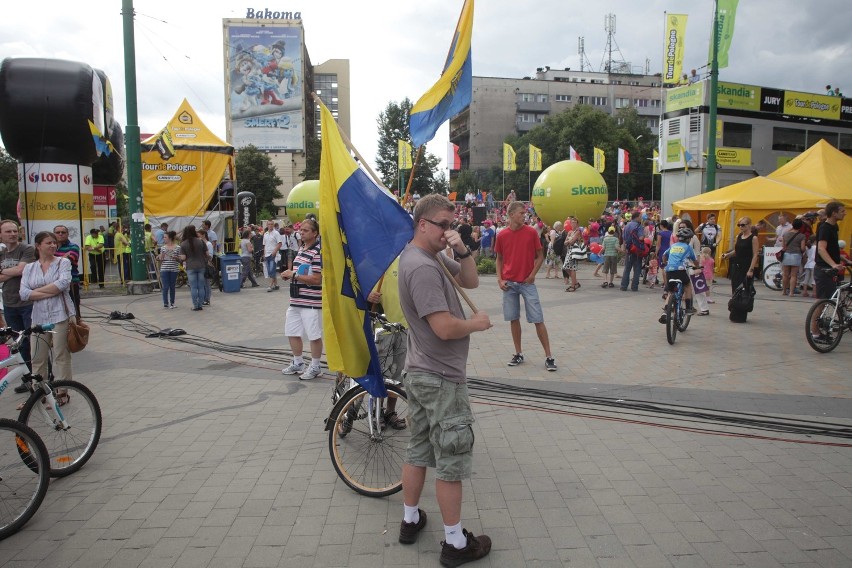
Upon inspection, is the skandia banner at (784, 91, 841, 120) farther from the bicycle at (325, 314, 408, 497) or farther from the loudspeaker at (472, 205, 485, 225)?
the bicycle at (325, 314, 408, 497)

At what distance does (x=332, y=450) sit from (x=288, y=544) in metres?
0.81

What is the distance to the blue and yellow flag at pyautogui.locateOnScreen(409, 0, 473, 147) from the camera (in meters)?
4.30

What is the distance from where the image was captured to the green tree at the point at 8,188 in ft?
149

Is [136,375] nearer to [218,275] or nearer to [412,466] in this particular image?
[412,466]

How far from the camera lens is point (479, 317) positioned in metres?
3.24

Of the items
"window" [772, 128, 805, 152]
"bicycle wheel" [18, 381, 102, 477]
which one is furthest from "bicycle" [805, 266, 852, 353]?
"window" [772, 128, 805, 152]

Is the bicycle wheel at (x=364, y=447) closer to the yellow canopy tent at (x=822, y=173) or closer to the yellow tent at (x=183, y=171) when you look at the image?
the yellow tent at (x=183, y=171)

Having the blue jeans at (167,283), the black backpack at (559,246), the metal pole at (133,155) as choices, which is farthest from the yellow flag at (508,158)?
Answer: the blue jeans at (167,283)

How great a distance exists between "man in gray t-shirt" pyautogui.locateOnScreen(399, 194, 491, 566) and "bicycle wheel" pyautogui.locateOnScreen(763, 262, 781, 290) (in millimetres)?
13708

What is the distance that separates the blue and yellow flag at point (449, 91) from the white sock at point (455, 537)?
8.30ft

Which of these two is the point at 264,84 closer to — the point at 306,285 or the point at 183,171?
the point at 183,171

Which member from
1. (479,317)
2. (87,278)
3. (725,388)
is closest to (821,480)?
(725,388)

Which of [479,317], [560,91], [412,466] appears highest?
A: [560,91]

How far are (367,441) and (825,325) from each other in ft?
22.0
